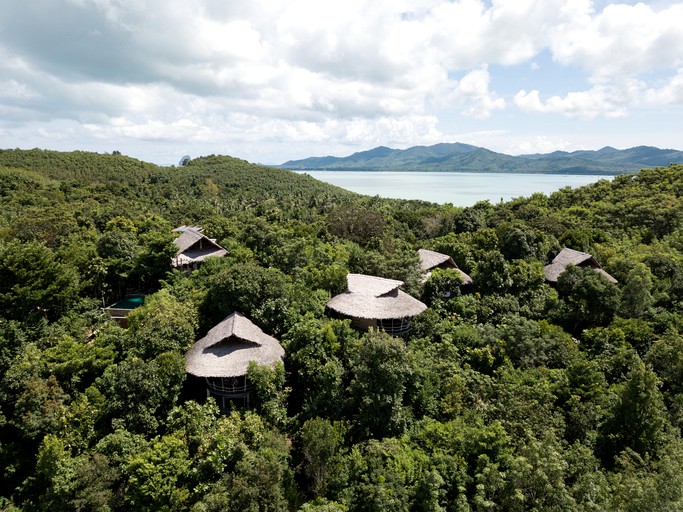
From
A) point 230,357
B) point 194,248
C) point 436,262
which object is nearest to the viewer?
point 230,357

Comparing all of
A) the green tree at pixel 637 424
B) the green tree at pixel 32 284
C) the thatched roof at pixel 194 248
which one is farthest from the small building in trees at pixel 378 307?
the green tree at pixel 32 284

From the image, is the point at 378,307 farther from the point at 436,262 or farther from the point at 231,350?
the point at 436,262

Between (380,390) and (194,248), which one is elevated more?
(194,248)

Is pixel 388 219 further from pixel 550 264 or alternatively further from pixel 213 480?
pixel 213 480

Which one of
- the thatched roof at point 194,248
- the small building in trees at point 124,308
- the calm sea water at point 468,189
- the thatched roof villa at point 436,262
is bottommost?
the small building in trees at point 124,308

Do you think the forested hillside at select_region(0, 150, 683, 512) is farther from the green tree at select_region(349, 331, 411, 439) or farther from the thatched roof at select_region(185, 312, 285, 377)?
the thatched roof at select_region(185, 312, 285, 377)

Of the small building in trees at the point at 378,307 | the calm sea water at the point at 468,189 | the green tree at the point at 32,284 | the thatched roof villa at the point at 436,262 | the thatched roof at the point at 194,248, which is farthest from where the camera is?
the calm sea water at the point at 468,189

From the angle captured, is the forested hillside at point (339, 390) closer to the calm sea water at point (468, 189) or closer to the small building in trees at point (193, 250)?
the small building in trees at point (193, 250)

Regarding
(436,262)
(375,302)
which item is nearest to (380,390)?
(375,302)

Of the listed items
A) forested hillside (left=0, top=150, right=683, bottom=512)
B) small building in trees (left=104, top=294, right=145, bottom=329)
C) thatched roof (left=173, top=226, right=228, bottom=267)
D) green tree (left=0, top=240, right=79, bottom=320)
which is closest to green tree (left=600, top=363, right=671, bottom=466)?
forested hillside (left=0, top=150, right=683, bottom=512)
